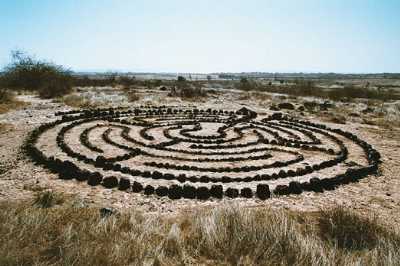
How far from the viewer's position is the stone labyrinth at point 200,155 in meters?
8.93

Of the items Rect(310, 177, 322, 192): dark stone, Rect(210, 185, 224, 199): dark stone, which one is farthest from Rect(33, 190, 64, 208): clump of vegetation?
Rect(310, 177, 322, 192): dark stone

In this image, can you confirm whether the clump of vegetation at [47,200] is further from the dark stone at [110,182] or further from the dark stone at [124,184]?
the dark stone at [124,184]

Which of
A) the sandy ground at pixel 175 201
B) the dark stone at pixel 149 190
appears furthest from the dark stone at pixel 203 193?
the dark stone at pixel 149 190

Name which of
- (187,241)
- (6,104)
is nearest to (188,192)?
Result: (187,241)

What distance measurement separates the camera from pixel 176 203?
305 inches

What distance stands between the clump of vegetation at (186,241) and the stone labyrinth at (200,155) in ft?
8.37

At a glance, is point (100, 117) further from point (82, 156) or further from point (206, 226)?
point (206, 226)

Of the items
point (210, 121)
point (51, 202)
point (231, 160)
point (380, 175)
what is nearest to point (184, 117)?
point (210, 121)

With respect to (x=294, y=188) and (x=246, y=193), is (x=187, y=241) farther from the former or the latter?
(x=294, y=188)

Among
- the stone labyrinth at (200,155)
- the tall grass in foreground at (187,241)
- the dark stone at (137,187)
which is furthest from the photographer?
the stone labyrinth at (200,155)

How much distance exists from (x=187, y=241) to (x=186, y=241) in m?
0.02

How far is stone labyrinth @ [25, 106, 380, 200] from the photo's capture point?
8930mm

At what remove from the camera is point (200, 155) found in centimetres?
1184

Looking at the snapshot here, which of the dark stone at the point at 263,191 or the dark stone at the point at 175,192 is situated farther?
the dark stone at the point at 263,191
